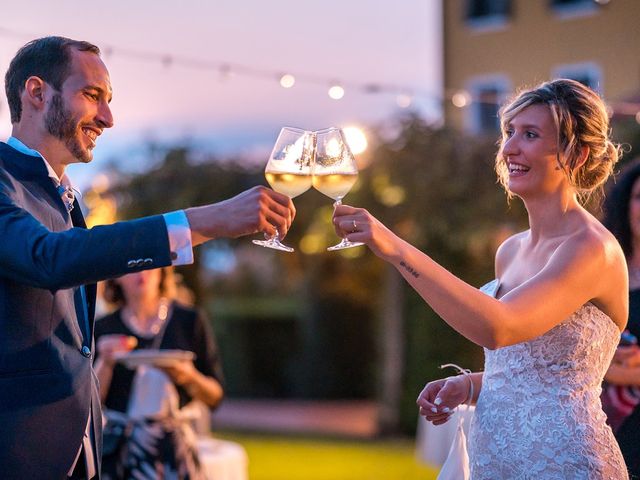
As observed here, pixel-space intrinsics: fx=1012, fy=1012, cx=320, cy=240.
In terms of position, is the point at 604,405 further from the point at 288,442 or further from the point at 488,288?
the point at 288,442

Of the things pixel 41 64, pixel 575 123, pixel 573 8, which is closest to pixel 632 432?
pixel 575 123

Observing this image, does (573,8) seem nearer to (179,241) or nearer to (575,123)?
(575,123)

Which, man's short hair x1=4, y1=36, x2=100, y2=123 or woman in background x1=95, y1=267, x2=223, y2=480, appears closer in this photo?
man's short hair x1=4, y1=36, x2=100, y2=123

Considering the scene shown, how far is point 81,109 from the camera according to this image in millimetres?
2770

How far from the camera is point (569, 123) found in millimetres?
3000

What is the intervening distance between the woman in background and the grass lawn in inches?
213

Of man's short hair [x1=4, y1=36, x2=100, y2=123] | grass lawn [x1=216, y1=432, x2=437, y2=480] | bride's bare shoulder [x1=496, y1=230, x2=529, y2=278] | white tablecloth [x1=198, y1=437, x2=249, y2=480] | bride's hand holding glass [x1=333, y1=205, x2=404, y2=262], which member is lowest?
grass lawn [x1=216, y1=432, x2=437, y2=480]

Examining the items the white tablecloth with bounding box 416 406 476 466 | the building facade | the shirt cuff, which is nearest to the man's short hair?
the shirt cuff

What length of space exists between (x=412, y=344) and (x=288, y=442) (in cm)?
211

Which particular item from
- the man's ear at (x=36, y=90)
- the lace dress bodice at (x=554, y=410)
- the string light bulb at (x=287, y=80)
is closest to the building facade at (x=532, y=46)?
the string light bulb at (x=287, y=80)

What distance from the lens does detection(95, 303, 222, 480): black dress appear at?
4609mm

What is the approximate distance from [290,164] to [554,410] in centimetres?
104

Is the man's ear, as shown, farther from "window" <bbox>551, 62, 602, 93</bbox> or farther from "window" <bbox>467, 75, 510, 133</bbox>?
"window" <bbox>467, 75, 510, 133</bbox>

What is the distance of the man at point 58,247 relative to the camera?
7.86 ft
